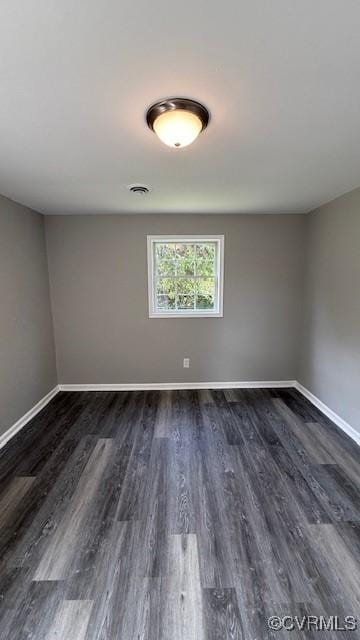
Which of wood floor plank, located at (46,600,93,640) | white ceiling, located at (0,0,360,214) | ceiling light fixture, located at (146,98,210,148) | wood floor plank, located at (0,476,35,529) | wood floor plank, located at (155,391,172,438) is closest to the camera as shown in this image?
white ceiling, located at (0,0,360,214)

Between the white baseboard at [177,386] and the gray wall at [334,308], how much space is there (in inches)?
17.5

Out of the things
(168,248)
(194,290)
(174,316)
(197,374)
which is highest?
(168,248)

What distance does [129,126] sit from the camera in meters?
1.49

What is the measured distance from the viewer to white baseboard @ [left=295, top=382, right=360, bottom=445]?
2.63 metres

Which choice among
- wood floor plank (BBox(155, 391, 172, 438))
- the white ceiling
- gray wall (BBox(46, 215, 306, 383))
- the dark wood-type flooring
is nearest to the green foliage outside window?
gray wall (BBox(46, 215, 306, 383))

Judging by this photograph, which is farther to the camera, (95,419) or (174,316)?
(174,316)

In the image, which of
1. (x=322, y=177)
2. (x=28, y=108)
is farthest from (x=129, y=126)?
(x=322, y=177)

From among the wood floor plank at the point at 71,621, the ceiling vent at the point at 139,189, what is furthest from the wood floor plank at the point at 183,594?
the ceiling vent at the point at 139,189

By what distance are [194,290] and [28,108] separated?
2.66 meters

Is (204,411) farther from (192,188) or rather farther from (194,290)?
(192,188)

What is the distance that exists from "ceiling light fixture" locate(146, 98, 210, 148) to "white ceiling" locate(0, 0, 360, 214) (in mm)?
53

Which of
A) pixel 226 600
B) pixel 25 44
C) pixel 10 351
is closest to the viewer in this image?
pixel 25 44

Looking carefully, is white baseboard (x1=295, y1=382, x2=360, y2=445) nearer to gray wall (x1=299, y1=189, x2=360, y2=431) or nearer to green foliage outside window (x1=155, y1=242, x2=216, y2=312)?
gray wall (x1=299, y1=189, x2=360, y2=431)

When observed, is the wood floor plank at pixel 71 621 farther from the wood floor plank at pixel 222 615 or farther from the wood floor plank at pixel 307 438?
the wood floor plank at pixel 307 438
